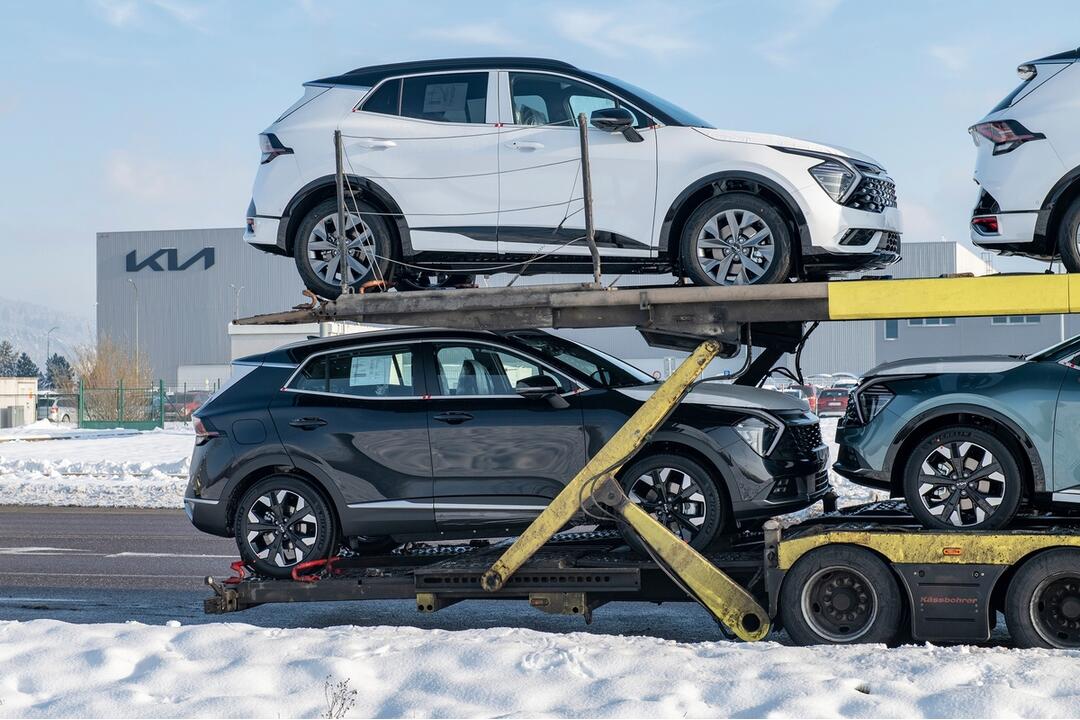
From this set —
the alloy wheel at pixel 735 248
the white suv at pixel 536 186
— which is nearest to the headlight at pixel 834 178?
the white suv at pixel 536 186

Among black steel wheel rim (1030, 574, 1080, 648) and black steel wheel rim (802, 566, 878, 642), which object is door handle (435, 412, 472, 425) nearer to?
black steel wheel rim (802, 566, 878, 642)

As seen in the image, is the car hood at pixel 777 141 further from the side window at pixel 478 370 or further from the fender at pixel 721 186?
the side window at pixel 478 370

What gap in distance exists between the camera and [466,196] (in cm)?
818

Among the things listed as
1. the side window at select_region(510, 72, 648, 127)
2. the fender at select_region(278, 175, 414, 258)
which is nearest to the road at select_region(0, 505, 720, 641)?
the fender at select_region(278, 175, 414, 258)

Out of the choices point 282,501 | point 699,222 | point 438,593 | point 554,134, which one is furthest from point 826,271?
point 282,501

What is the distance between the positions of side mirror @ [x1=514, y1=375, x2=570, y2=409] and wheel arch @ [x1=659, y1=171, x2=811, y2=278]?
1.09 meters

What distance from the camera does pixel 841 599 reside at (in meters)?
7.25

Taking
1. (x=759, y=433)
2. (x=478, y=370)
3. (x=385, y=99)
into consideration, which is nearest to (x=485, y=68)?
(x=385, y=99)

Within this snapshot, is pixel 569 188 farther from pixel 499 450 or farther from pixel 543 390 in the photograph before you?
pixel 499 450

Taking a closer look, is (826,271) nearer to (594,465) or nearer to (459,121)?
(594,465)

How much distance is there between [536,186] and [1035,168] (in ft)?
9.87

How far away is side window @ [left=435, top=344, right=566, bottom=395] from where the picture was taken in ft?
26.9

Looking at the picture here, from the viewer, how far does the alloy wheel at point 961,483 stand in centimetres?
721

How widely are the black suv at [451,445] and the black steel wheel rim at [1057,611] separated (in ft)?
5.41
